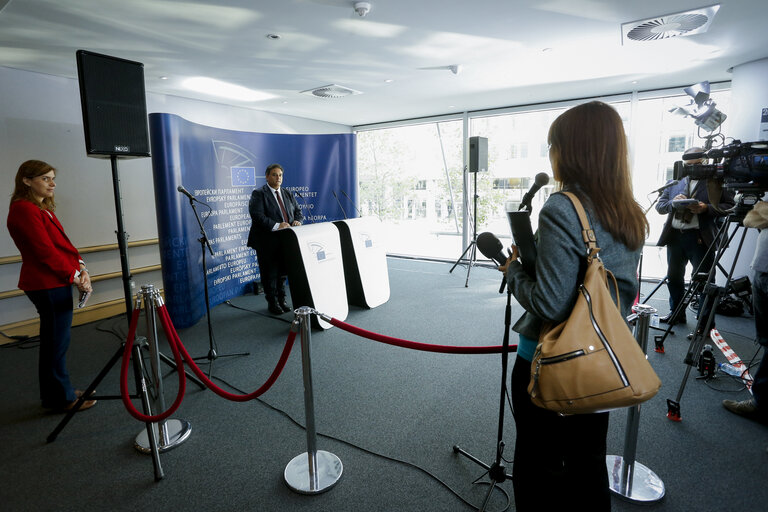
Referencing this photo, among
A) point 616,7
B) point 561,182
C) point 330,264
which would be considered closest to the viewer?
point 561,182

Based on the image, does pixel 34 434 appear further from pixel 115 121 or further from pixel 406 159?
pixel 406 159

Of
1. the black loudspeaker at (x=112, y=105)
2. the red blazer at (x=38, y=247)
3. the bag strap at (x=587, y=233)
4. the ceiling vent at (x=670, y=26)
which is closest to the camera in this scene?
the bag strap at (x=587, y=233)

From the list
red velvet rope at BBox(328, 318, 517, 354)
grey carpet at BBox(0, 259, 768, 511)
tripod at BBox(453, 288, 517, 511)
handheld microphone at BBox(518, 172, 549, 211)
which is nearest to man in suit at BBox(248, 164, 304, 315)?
grey carpet at BBox(0, 259, 768, 511)

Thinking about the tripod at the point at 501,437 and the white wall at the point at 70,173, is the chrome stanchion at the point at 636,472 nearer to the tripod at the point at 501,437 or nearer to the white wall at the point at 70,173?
the tripod at the point at 501,437

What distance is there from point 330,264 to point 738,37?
4251 mm

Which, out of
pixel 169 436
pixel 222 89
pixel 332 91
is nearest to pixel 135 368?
pixel 169 436

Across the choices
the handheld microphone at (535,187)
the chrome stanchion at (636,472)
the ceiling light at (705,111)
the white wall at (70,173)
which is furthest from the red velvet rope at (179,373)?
the ceiling light at (705,111)

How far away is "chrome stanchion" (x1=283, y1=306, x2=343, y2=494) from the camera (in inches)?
72.0

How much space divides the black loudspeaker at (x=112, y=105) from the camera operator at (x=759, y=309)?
3521mm

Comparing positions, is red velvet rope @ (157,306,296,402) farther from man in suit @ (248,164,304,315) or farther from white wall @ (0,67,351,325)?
white wall @ (0,67,351,325)

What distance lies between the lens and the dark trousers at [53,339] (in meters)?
2.44

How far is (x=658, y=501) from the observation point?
1.79 metres

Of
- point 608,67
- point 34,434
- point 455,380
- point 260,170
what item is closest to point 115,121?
point 34,434

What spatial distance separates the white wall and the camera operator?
510 cm
